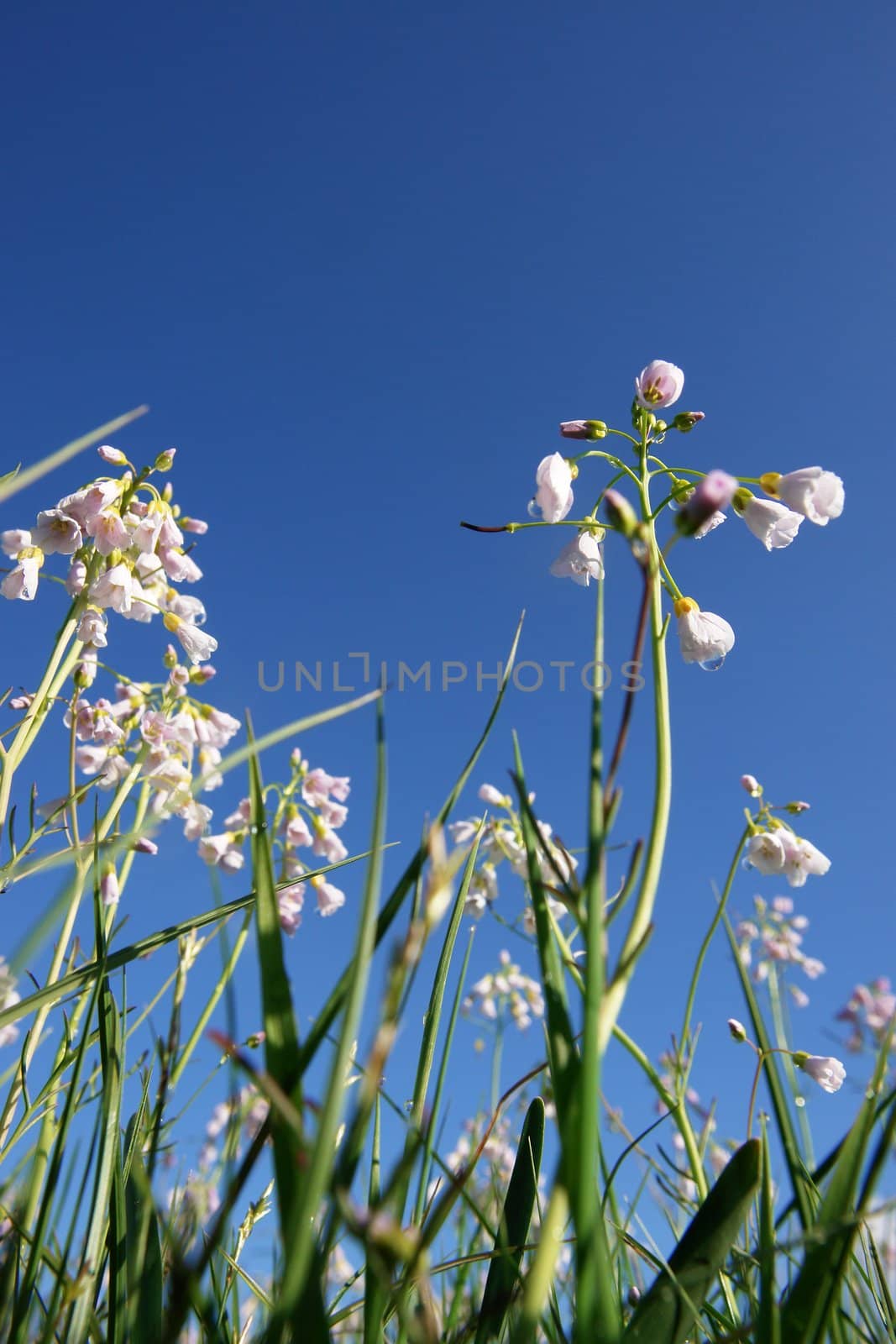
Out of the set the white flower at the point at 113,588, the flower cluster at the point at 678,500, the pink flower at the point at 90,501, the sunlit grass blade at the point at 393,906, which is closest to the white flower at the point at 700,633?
the flower cluster at the point at 678,500

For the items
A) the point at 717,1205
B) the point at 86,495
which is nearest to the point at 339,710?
the point at 717,1205

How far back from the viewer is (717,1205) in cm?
88

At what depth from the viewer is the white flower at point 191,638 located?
335cm

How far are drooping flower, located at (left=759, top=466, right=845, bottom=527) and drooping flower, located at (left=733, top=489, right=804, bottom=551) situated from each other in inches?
1.2

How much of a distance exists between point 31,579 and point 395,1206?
2.65 metres

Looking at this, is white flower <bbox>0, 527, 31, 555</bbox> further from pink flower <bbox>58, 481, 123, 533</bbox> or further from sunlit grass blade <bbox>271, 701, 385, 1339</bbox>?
sunlit grass blade <bbox>271, 701, 385, 1339</bbox>

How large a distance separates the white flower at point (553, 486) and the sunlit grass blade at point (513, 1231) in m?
1.21

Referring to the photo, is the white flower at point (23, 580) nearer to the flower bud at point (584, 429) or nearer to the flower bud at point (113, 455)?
the flower bud at point (113, 455)

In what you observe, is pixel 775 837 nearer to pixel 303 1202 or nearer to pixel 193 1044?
pixel 193 1044

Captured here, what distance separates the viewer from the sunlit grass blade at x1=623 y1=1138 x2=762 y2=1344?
835 millimetres

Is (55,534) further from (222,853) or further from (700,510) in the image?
(700,510)

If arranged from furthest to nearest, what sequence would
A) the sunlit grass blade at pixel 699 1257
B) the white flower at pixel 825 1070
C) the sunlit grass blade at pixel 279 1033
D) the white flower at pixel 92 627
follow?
the white flower at pixel 92 627 < the white flower at pixel 825 1070 < the sunlit grass blade at pixel 699 1257 < the sunlit grass blade at pixel 279 1033

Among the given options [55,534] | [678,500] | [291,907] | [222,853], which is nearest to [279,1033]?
[678,500]

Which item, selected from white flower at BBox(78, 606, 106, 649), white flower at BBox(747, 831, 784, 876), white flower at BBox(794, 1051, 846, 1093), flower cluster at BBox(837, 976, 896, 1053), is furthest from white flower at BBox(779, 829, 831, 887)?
flower cluster at BBox(837, 976, 896, 1053)
